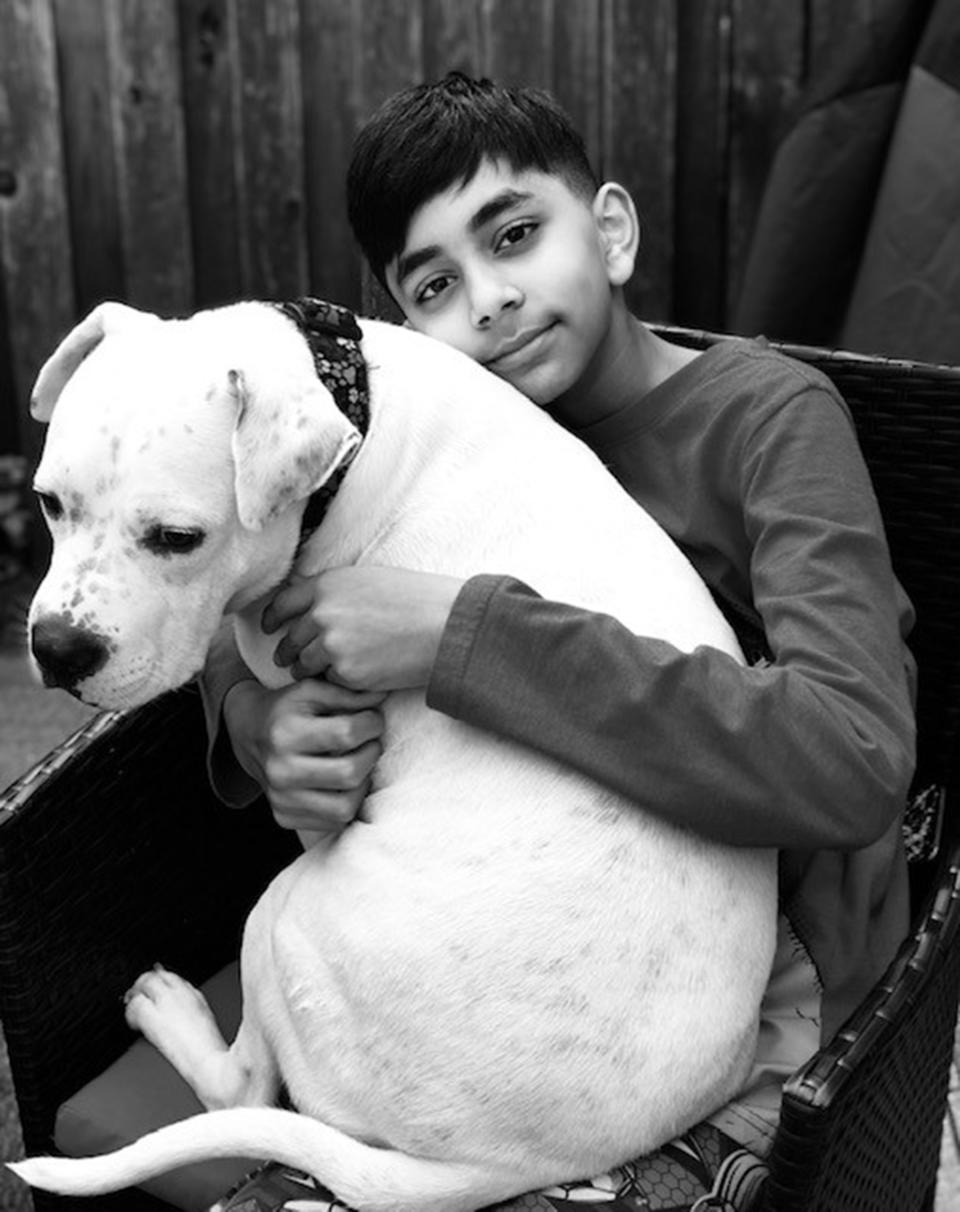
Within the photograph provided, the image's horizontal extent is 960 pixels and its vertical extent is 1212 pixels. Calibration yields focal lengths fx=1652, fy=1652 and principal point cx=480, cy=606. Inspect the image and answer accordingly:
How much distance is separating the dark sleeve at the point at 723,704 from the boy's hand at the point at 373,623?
5cm

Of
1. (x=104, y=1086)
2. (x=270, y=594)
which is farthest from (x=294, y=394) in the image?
(x=104, y=1086)

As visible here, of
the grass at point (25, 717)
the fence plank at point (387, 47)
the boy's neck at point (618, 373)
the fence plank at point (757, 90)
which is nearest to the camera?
the boy's neck at point (618, 373)

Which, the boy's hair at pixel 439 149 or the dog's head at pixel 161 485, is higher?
the boy's hair at pixel 439 149

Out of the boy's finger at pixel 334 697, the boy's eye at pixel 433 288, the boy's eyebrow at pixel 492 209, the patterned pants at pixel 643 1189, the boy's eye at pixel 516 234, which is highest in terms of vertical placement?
the boy's eyebrow at pixel 492 209

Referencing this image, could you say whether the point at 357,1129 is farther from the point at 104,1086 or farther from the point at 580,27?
the point at 580,27

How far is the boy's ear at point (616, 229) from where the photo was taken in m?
2.18

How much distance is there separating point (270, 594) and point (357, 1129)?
2.00ft

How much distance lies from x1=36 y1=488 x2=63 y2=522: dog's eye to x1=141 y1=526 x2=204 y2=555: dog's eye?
4.3 inches

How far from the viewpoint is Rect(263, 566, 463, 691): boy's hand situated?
175cm

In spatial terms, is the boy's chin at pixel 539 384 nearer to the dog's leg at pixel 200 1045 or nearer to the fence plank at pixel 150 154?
the dog's leg at pixel 200 1045

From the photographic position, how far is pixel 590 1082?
62.2 inches

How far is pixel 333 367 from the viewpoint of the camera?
180 cm

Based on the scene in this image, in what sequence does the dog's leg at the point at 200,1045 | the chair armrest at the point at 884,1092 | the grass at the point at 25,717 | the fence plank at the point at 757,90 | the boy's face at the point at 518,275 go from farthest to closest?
the fence plank at the point at 757,90 → the grass at the point at 25,717 → the boy's face at the point at 518,275 → the dog's leg at the point at 200,1045 → the chair armrest at the point at 884,1092

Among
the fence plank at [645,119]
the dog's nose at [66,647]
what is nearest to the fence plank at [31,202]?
the fence plank at [645,119]
